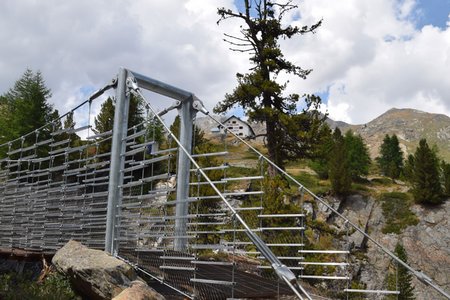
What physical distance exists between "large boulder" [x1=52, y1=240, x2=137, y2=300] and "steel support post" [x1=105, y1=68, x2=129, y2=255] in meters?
0.47

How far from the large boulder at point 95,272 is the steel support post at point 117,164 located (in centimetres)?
47

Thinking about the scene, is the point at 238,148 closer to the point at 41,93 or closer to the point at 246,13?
the point at 41,93

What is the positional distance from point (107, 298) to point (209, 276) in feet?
4.43

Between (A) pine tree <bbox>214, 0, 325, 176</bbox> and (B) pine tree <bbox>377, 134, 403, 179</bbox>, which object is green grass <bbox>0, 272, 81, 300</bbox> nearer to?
(A) pine tree <bbox>214, 0, 325, 176</bbox>

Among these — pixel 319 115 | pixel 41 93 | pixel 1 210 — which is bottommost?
pixel 1 210

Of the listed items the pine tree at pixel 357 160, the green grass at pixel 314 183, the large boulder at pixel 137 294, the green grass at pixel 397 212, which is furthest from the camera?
the pine tree at pixel 357 160

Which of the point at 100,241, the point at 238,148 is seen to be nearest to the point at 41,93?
the point at 100,241

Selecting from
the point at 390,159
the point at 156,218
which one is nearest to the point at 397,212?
the point at 390,159

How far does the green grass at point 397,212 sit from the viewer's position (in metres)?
28.7

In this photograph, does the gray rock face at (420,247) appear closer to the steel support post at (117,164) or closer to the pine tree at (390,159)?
the pine tree at (390,159)

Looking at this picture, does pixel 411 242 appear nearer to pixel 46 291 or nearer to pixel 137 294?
pixel 46 291

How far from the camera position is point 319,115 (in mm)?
18141

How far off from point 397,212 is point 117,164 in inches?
1043

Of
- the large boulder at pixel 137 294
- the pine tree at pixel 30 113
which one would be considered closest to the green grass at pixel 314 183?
the pine tree at pixel 30 113
